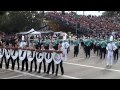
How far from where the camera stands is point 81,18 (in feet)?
157

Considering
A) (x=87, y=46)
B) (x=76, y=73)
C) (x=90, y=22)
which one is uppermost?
(x=90, y=22)

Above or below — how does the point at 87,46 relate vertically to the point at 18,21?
below

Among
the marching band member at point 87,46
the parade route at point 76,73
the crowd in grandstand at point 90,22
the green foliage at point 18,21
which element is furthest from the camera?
the green foliage at point 18,21

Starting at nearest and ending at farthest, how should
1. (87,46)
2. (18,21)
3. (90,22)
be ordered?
(87,46) < (18,21) < (90,22)

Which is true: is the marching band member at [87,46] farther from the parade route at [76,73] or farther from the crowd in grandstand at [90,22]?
the crowd in grandstand at [90,22]

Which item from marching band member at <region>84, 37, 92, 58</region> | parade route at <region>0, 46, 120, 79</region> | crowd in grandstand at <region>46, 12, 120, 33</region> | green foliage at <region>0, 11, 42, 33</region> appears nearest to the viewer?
parade route at <region>0, 46, 120, 79</region>

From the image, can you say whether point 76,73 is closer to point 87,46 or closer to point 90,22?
point 87,46

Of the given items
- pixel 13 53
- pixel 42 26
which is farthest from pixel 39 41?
pixel 42 26

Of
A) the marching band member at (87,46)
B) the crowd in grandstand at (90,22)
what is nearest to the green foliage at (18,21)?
the crowd in grandstand at (90,22)

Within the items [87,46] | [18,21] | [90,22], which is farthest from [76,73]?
[18,21]

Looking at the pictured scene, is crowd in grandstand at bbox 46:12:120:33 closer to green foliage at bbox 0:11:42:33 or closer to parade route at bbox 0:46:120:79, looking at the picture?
green foliage at bbox 0:11:42:33

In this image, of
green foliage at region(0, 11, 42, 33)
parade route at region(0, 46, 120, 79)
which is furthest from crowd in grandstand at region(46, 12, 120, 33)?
parade route at region(0, 46, 120, 79)

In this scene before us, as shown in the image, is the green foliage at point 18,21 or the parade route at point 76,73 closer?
the parade route at point 76,73

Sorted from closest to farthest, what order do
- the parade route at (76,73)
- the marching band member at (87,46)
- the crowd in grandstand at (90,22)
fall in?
1. the parade route at (76,73)
2. the marching band member at (87,46)
3. the crowd in grandstand at (90,22)
